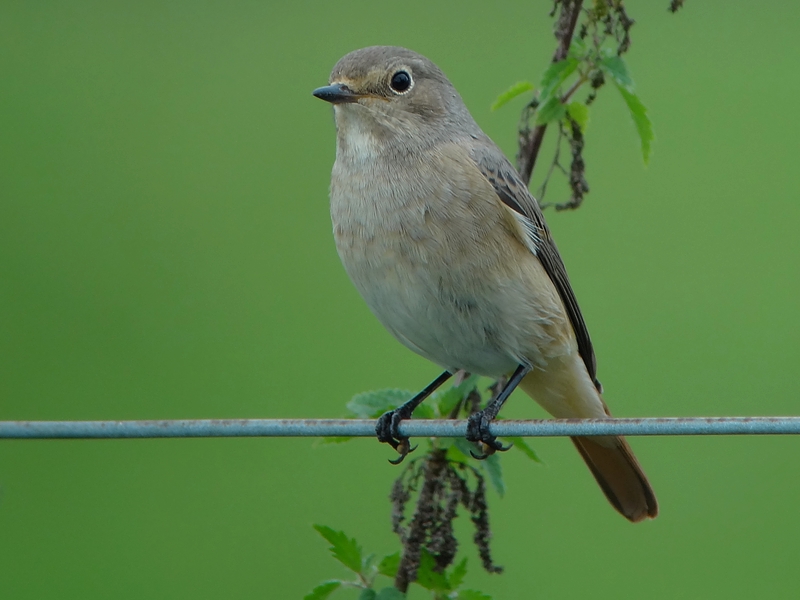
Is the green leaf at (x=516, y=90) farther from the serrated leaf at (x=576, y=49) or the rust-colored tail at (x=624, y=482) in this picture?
the rust-colored tail at (x=624, y=482)

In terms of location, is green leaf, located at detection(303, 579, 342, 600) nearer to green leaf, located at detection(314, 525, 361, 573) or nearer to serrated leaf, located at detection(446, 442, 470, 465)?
green leaf, located at detection(314, 525, 361, 573)

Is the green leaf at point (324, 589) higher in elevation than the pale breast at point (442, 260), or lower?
lower

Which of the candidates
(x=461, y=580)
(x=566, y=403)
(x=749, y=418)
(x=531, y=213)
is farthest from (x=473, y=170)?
(x=749, y=418)

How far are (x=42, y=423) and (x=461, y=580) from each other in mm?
1163

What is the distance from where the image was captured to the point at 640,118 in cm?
296

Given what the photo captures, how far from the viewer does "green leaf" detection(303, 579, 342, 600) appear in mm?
2549

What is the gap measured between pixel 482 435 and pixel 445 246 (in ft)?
2.38

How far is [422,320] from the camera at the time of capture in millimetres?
3271

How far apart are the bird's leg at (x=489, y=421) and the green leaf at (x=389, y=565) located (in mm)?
367

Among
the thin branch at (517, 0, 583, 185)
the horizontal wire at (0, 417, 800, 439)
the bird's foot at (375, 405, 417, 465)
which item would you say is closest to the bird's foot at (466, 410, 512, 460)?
the horizontal wire at (0, 417, 800, 439)

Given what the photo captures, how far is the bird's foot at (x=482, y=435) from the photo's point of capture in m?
2.53

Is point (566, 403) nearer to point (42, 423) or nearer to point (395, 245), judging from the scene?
point (395, 245)

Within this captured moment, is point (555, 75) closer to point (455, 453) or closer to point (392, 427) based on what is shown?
point (455, 453)

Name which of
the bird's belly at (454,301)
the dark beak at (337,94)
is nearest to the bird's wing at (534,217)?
the bird's belly at (454,301)
